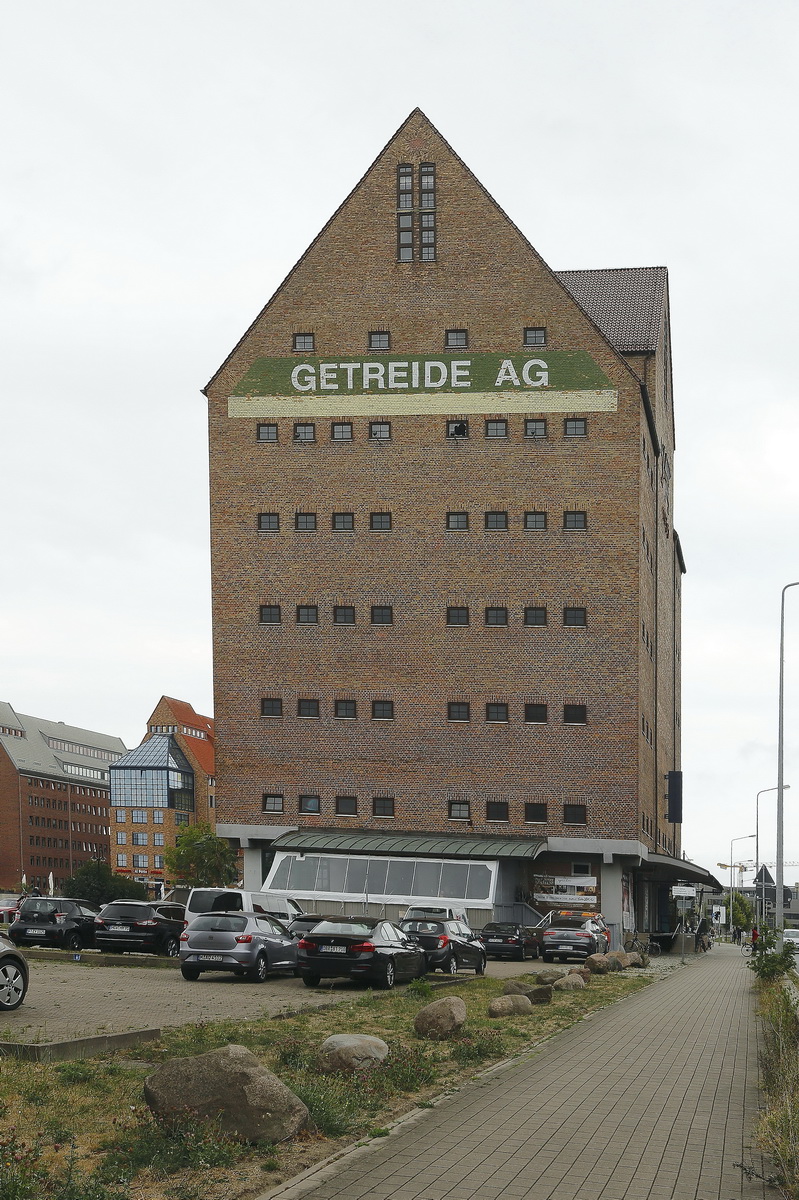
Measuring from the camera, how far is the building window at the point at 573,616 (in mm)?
60312

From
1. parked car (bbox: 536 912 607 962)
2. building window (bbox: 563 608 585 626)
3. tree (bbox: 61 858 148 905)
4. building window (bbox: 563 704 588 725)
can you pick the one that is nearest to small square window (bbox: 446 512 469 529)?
building window (bbox: 563 608 585 626)

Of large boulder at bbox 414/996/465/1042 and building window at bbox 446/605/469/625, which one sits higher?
building window at bbox 446/605/469/625

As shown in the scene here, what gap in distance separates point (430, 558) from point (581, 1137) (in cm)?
5147

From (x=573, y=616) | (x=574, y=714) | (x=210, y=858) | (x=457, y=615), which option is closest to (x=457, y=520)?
(x=457, y=615)

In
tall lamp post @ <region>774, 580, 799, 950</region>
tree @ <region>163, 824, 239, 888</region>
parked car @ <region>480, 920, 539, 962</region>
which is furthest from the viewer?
tree @ <region>163, 824, 239, 888</region>

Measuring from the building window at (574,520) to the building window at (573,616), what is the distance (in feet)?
12.0

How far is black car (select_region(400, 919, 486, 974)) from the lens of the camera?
32062 millimetres

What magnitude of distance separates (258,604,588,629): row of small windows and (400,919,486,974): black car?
26673 mm

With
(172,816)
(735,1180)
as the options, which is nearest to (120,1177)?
(735,1180)

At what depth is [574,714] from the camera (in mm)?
59812

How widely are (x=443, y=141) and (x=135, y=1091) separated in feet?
198

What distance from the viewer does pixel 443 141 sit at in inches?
2584

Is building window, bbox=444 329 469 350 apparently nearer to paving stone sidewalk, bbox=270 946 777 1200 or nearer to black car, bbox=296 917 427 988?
black car, bbox=296 917 427 988

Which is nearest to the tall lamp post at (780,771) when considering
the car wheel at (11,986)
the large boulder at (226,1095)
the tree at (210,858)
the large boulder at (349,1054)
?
the car wheel at (11,986)
